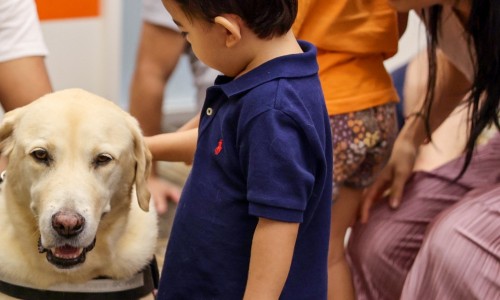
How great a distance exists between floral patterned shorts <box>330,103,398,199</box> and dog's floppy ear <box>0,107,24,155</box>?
1.89 ft

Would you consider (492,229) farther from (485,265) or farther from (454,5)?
(454,5)

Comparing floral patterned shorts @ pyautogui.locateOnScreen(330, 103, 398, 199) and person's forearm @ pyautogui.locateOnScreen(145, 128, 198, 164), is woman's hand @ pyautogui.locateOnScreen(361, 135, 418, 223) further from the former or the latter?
person's forearm @ pyautogui.locateOnScreen(145, 128, 198, 164)

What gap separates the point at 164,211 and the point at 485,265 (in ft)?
3.81

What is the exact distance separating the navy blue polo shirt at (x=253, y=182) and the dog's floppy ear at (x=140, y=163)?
10 cm

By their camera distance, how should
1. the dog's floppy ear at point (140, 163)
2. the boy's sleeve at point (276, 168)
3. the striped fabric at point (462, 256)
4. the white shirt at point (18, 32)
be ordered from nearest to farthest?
1. the boy's sleeve at point (276, 168)
2. the dog's floppy ear at point (140, 163)
3. the striped fabric at point (462, 256)
4. the white shirt at point (18, 32)

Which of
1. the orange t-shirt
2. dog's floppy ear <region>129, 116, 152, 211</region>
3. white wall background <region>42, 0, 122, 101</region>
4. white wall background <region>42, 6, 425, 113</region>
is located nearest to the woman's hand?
the orange t-shirt

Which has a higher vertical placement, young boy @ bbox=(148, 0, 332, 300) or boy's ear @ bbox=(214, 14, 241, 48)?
boy's ear @ bbox=(214, 14, 241, 48)

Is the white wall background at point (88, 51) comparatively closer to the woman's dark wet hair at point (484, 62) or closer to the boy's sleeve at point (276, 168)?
the woman's dark wet hair at point (484, 62)

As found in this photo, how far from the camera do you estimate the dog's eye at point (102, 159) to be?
3.99 feet

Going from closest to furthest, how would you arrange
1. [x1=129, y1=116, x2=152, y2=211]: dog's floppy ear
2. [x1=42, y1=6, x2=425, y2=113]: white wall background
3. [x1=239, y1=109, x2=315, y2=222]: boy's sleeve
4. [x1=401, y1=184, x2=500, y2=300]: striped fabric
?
[x1=239, y1=109, x2=315, y2=222]: boy's sleeve
[x1=129, y1=116, x2=152, y2=211]: dog's floppy ear
[x1=401, y1=184, x2=500, y2=300]: striped fabric
[x1=42, y1=6, x2=425, y2=113]: white wall background

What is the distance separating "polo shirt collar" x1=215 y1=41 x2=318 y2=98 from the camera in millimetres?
1086

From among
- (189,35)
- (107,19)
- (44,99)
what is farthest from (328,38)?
(107,19)

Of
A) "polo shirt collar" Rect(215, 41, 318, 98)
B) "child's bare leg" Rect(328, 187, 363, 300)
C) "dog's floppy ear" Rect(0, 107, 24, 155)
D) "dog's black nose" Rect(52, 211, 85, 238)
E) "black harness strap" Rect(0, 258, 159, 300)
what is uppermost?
"polo shirt collar" Rect(215, 41, 318, 98)

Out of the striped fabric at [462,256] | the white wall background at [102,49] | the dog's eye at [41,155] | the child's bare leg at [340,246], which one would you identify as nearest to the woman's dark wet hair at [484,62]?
the striped fabric at [462,256]
